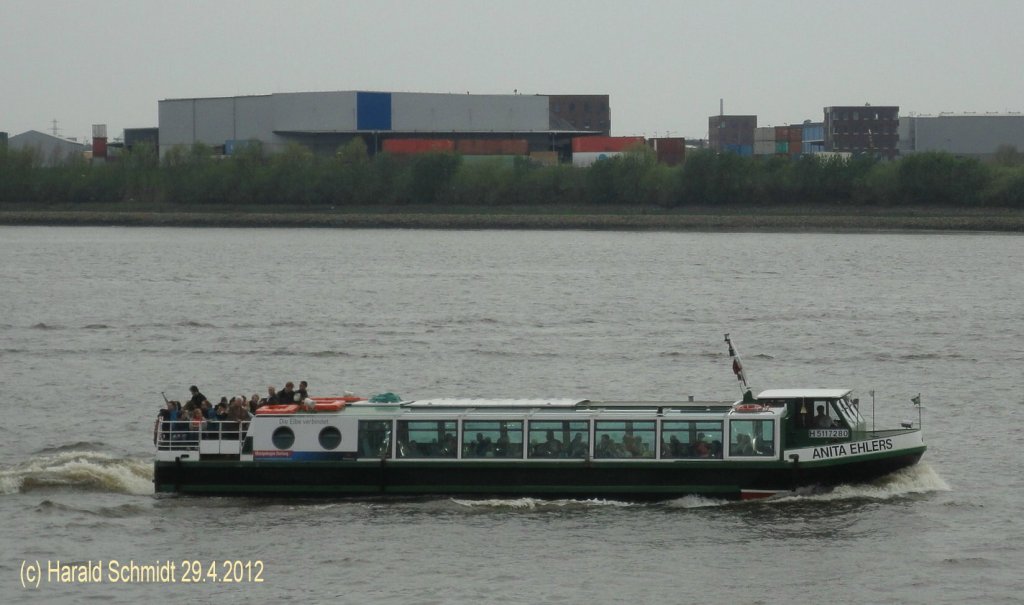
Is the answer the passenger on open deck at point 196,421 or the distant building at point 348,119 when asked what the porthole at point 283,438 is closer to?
the passenger on open deck at point 196,421

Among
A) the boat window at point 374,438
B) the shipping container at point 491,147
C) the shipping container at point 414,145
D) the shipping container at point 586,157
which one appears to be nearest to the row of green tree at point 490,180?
the shipping container at point 414,145

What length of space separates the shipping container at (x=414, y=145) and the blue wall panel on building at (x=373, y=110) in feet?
6.99

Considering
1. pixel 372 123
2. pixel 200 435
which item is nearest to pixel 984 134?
pixel 372 123

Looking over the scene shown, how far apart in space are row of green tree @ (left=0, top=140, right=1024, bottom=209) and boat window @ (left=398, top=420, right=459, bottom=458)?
115104 millimetres

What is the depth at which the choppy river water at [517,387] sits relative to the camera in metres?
28.2

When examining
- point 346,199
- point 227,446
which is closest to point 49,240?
point 346,199

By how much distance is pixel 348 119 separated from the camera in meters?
175

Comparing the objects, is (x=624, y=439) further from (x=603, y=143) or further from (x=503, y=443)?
(x=603, y=143)

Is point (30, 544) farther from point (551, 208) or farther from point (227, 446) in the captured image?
point (551, 208)

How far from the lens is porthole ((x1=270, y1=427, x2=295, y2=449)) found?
32.2 meters

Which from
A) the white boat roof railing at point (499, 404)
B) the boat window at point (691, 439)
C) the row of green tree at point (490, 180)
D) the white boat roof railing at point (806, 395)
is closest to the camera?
the boat window at point (691, 439)

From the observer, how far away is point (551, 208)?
163 metres

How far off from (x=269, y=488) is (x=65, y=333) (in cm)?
3450

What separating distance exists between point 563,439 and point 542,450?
480 millimetres
